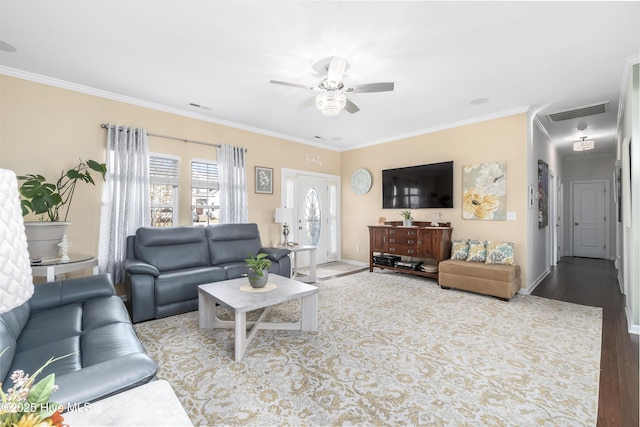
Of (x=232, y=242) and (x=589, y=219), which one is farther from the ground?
(x=589, y=219)

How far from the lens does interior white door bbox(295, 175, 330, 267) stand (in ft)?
19.9

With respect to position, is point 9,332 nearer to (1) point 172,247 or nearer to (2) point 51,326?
(2) point 51,326

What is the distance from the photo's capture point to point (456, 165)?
4938 millimetres

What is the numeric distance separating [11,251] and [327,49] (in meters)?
2.74

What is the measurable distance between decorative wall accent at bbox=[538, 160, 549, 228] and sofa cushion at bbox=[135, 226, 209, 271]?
535cm

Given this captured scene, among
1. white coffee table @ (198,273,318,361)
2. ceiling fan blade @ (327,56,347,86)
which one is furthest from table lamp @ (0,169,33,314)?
ceiling fan blade @ (327,56,347,86)

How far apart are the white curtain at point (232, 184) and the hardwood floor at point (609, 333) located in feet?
14.7

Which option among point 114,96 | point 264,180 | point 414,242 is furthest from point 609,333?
point 114,96

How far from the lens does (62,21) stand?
7.68ft

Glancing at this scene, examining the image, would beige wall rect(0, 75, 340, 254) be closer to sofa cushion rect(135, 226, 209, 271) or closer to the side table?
sofa cushion rect(135, 226, 209, 271)

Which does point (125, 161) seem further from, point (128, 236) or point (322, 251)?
point (322, 251)

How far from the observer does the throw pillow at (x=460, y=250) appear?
458 cm

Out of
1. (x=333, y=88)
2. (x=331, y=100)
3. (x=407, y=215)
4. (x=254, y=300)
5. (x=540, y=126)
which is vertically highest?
(x=540, y=126)

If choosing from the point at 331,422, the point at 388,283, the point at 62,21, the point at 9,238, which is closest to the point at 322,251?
the point at 388,283
